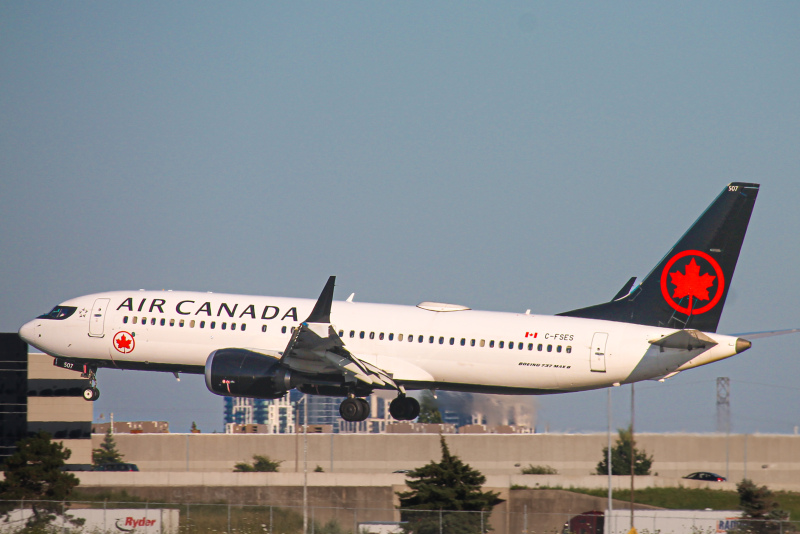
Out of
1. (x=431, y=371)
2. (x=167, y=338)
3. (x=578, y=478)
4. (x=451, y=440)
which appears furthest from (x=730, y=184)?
(x=451, y=440)

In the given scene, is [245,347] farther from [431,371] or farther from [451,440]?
[451,440]

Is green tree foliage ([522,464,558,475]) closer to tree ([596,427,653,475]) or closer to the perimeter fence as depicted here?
tree ([596,427,653,475])

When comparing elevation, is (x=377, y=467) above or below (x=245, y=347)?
below

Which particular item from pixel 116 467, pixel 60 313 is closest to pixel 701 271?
pixel 60 313

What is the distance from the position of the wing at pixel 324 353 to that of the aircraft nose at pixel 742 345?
45.7 ft

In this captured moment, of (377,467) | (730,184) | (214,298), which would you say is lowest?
(377,467)

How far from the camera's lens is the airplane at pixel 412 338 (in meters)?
40.1

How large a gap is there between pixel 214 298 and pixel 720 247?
21254mm

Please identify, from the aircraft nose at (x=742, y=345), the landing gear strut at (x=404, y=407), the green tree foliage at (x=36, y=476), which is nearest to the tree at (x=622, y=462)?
the landing gear strut at (x=404, y=407)

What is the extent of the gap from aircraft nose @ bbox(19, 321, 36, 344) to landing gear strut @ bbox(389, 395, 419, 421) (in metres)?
17.1

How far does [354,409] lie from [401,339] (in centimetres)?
363

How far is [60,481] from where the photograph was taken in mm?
45500

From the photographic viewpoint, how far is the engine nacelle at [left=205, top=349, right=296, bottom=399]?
42.2m

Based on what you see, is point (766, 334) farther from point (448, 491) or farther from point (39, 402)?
point (39, 402)
